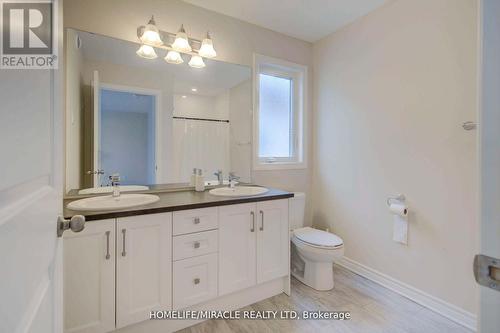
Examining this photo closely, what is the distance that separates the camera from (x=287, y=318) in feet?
5.77

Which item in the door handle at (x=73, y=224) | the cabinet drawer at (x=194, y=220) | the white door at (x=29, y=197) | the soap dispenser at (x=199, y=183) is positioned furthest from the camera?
the soap dispenser at (x=199, y=183)

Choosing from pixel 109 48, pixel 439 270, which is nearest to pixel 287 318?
pixel 439 270

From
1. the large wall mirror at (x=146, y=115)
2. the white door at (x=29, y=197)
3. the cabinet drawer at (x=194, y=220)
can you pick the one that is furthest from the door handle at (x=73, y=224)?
the large wall mirror at (x=146, y=115)

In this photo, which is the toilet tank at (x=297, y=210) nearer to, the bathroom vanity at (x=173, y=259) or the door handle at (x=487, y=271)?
the bathroom vanity at (x=173, y=259)

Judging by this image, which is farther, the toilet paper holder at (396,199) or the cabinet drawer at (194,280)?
the toilet paper holder at (396,199)

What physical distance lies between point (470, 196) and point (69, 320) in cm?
255

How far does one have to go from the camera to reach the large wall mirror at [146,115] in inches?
68.9

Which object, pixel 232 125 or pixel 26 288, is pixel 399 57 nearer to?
pixel 232 125

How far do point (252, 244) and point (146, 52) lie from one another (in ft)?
5.68

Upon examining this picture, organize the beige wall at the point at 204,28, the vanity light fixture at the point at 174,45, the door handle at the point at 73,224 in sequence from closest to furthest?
the door handle at the point at 73,224 < the beige wall at the point at 204,28 < the vanity light fixture at the point at 174,45

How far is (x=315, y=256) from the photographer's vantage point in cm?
204

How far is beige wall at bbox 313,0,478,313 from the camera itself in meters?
1.67

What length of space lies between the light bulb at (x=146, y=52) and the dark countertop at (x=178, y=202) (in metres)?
1.10

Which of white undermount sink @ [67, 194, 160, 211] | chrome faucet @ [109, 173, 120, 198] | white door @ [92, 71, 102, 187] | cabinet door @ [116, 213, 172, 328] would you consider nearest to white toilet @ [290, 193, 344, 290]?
cabinet door @ [116, 213, 172, 328]
